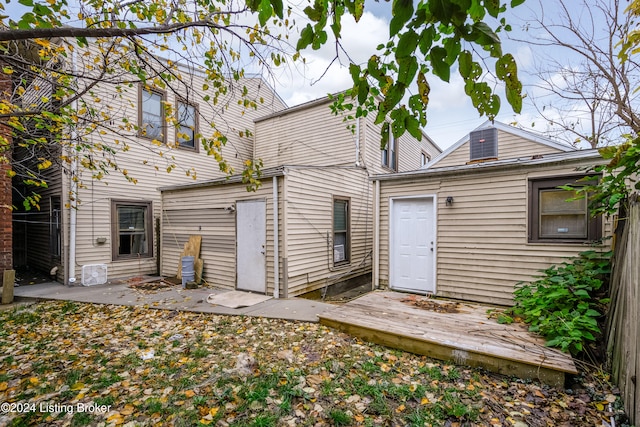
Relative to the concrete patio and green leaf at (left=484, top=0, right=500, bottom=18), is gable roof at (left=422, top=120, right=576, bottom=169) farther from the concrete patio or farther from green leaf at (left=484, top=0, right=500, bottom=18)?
green leaf at (left=484, top=0, right=500, bottom=18)

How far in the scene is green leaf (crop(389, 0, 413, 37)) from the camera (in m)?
1.09

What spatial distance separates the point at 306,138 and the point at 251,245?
5091mm

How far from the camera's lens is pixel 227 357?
137 inches

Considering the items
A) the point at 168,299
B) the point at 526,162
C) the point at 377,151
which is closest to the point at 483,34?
the point at 526,162

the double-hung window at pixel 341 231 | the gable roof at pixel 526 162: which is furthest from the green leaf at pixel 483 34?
the double-hung window at pixel 341 231

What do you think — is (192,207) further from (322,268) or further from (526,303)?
(526,303)

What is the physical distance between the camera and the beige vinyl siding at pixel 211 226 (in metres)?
6.43

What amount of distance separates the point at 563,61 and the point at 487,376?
8.28 meters

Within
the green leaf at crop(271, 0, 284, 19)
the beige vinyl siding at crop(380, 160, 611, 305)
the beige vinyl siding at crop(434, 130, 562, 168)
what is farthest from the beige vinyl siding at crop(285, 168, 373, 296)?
the green leaf at crop(271, 0, 284, 19)

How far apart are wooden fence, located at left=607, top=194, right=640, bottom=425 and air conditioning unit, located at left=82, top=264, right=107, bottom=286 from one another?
9567 mm

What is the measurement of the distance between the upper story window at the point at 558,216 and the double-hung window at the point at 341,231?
14.4 feet

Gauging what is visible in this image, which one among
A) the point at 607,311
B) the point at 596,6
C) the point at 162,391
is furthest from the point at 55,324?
the point at 596,6

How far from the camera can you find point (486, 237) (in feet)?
17.6

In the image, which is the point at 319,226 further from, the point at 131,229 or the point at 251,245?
the point at 131,229
